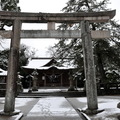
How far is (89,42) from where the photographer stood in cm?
926

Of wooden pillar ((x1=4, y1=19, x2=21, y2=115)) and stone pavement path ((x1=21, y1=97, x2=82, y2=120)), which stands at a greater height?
wooden pillar ((x1=4, y1=19, x2=21, y2=115))

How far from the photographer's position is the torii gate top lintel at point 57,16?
9.32 metres

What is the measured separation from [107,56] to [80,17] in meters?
11.8

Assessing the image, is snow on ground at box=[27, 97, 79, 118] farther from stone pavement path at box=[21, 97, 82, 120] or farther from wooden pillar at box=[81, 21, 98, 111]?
wooden pillar at box=[81, 21, 98, 111]

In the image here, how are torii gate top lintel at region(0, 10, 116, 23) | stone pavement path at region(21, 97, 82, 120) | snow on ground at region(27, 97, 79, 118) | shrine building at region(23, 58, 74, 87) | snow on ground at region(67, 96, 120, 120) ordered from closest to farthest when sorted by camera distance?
snow on ground at region(67, 96, 120, 120) → stone pavement path at region(21, 97, 82, 120) → snow on ground at region(27, 97, 79, 118) → torii gate top lintel at region(0, 10, 116, 23) → shrine building at region(23, 58, 74, 87)

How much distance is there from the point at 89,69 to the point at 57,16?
131 inches

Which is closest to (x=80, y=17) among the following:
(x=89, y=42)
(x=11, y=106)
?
(x=89, y=42)

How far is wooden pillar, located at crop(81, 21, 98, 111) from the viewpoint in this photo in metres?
8.60

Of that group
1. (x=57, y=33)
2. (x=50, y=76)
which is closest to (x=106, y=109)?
(x=57, y=33)

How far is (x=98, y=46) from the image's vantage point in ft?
63.7

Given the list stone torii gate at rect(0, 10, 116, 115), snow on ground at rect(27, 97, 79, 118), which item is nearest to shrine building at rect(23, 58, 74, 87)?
snow on ground at rect(27, 97, 79, 118)

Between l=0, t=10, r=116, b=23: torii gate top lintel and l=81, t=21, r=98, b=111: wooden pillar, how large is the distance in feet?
1.30

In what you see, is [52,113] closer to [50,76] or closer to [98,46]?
[98,46]

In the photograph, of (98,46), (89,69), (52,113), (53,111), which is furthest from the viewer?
(98,46)
